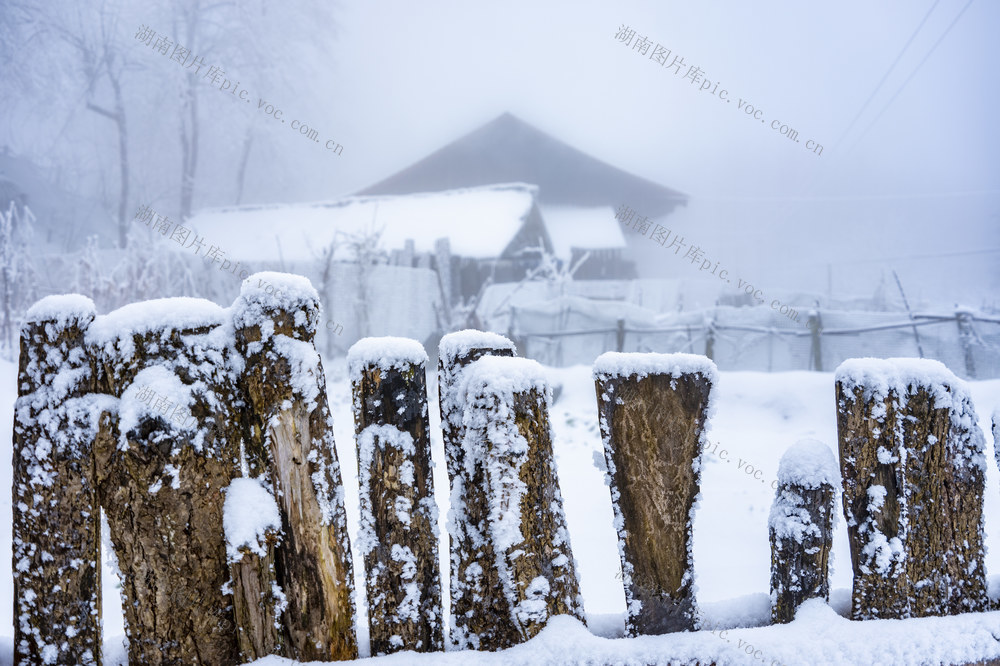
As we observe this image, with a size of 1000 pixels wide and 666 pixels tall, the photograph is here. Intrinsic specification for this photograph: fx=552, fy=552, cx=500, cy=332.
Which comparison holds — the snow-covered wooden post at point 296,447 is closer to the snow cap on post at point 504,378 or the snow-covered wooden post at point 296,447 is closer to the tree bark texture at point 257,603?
the tree bark texture at point 257,603

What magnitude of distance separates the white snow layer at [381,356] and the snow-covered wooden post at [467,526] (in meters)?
0.11

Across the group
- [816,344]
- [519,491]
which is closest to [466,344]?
[519,491]

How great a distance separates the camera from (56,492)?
1000 millimetres

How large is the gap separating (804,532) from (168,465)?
124 centimetres

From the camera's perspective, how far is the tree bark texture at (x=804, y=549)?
3.75ft

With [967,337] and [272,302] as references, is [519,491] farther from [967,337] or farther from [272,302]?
[967,337]

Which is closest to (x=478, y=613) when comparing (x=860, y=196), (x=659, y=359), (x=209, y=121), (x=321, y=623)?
(x=321, y=623)

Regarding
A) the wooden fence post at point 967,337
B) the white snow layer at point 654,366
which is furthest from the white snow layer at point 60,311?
the wooden fence post at point 967,337

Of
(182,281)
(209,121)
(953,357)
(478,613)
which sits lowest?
(478,613)

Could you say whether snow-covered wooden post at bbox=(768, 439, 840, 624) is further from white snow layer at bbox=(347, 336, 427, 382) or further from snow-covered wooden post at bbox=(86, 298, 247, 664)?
snow-covered wooden post at bbox=(86, 298, 247, 664)

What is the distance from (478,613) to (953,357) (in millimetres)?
7457

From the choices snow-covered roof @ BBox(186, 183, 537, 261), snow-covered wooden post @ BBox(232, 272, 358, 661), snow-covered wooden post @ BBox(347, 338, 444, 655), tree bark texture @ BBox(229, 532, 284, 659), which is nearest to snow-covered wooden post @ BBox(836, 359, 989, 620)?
snow-covered wooden post @ BBox(347, 338, 444, 655)

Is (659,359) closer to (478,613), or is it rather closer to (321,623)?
(478,613)

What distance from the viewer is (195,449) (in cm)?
98
